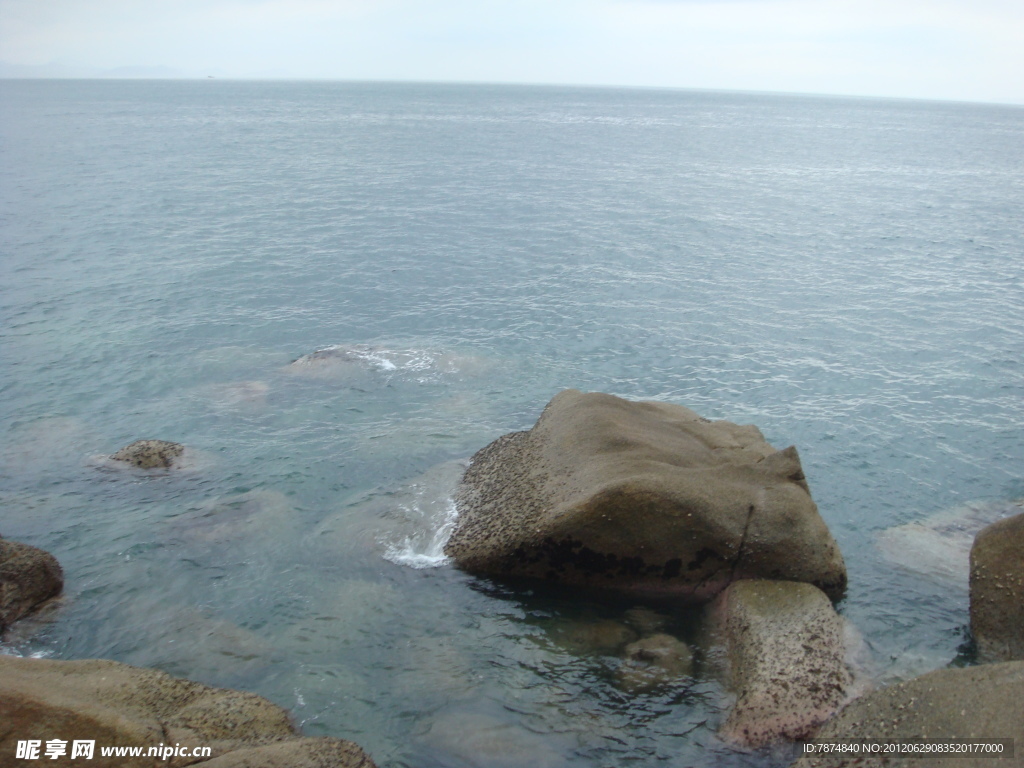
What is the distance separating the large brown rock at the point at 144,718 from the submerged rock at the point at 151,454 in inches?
441

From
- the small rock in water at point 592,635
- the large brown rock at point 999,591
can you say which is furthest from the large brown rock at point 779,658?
the large brown rock at point 999,591

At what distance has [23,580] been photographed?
17.0 metres

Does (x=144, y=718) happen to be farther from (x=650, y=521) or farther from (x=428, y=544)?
(x=650, y=521)

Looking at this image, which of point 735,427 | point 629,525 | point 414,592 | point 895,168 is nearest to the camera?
point 629,525

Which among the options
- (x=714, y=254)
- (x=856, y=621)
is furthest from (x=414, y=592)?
(x=714, y=254)

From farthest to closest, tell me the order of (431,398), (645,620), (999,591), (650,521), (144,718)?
(431,398)
(650,521)
(645,620)
(999,591)
(144,718)

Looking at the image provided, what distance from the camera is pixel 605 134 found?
137 meters

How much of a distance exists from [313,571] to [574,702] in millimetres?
7537

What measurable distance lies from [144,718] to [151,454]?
13820mm

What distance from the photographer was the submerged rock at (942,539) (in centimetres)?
1877

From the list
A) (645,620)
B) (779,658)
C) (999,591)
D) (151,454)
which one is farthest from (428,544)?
(999,591)

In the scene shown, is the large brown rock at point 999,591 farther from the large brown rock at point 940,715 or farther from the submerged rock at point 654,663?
the submerged rock at point 654,663

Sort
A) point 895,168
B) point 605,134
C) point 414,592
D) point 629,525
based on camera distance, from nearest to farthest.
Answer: point 629,525, point 414,592, point 895,168, point 605,134

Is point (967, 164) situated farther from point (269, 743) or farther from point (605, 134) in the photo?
point (269, 743)
